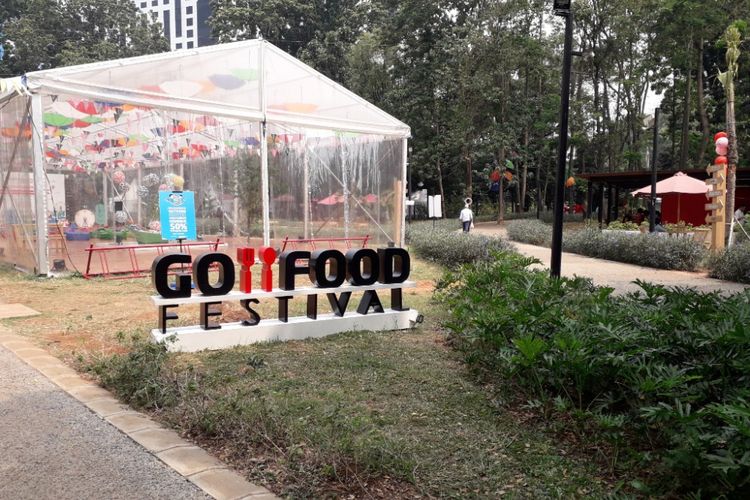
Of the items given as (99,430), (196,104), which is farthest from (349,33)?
(99,430)

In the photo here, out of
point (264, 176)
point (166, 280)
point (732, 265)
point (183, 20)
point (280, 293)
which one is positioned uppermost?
point (183, 20)

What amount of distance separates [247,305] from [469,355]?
252 cm

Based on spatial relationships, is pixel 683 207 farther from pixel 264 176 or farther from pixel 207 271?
pixel 207 271

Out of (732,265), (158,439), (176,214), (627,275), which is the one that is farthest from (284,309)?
(732,265)

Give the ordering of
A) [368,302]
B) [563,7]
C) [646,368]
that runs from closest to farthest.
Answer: [646,368]
[368,302]
[563,7]

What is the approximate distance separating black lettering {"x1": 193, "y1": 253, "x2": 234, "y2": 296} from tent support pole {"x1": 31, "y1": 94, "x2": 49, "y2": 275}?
671 centimetres

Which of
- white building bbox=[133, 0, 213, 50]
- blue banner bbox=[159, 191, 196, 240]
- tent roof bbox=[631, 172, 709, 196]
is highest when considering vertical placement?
white building bbox=[133, 0, 213, 50]

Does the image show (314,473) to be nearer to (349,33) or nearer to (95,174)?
(95,174)

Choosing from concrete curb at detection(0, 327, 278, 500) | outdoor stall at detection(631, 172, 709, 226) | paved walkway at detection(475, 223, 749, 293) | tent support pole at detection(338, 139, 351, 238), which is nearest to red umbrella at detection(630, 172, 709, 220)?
outdoor stall at detection(631, 172, 709, 226)

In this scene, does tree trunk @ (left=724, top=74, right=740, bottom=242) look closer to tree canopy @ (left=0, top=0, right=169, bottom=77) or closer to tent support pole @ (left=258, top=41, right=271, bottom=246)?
tent support pole @ (left=258, top=41, right=271, bottom=246)

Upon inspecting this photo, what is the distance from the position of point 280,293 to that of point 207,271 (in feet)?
2.79

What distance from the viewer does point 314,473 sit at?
10.5ft

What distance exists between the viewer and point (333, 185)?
52.7 feet

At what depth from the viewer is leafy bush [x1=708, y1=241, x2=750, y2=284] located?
1218 centimetres
